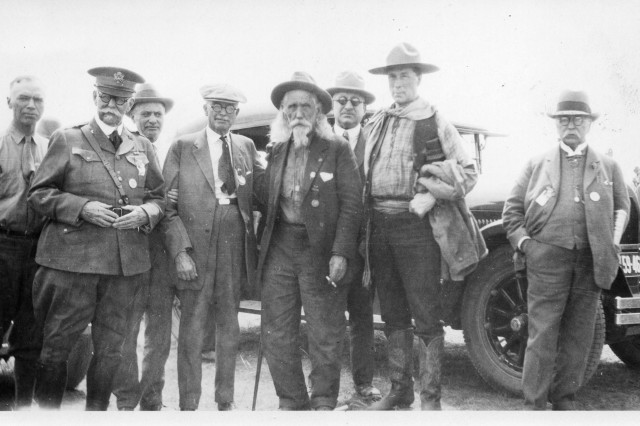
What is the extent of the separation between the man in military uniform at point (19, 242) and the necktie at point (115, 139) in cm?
57

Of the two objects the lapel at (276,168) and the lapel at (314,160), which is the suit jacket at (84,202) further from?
the lapel at (314,160)

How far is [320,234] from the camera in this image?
3.05m

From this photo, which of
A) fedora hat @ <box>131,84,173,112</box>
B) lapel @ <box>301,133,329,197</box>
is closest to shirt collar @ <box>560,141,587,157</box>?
lapel @ <box>301,133,329,197</box>

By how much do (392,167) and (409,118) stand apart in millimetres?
295

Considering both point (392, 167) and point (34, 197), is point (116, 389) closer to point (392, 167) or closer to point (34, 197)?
point (34, 197)

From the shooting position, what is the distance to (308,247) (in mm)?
3105

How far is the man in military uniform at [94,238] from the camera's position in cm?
280

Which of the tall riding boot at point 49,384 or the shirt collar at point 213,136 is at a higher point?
the shirt collar at point 213,136

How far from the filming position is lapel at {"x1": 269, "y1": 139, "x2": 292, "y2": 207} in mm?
3162

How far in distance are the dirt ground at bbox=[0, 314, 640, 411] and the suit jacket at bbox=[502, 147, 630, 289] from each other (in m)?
1.04

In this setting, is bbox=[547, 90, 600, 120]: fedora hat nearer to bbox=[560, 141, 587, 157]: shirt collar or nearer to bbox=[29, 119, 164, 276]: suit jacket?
bbox=[560, 141, 587, 157]: shirt collar

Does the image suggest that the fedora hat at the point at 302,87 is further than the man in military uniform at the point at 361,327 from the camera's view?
No

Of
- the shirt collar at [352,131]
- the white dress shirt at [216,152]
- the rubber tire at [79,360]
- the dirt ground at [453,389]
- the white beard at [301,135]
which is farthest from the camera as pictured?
the shirt collar at [352,131]

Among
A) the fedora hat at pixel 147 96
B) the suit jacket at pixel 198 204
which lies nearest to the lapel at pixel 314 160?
the suit jacket at pixel 198 204
